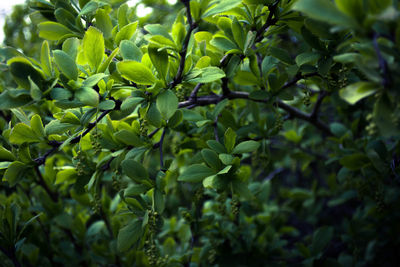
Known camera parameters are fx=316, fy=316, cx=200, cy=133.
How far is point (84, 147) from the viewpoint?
1156 millimetres

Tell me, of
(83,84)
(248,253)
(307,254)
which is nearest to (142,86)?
(83,84)

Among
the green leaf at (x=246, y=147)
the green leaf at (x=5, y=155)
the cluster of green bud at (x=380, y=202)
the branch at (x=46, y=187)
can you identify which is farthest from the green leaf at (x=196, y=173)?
the branch at (x=46, y=187)

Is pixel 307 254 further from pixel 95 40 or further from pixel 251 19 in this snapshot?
pixel 95 40

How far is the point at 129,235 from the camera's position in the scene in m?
1.04

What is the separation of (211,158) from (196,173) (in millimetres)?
69

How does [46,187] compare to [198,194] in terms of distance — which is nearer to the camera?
[198,194]

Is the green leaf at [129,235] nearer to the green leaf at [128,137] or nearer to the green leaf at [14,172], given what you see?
the green leaf at [128,137]

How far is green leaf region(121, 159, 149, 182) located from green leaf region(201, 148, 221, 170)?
0.69ft

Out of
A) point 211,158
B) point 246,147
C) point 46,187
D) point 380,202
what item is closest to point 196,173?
point 211,158

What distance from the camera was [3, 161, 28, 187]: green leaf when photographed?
99 cm

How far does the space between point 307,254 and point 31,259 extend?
1.41 m

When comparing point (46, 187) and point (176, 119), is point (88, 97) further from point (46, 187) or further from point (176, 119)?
point (46, 187)

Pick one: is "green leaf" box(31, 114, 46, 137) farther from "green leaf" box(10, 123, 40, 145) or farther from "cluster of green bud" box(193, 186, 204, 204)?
"cluster of green bud" box(193, 186, 204, 204)

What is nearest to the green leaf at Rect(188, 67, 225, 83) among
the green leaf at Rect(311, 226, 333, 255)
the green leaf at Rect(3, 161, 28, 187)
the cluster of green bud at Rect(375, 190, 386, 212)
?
the green leaf at Rect(3, 161, 28, 187)
